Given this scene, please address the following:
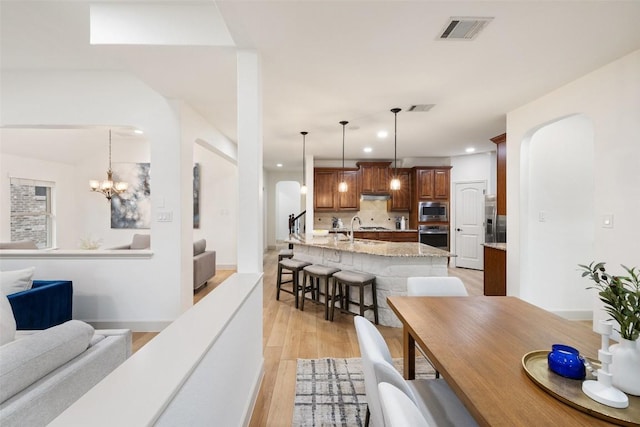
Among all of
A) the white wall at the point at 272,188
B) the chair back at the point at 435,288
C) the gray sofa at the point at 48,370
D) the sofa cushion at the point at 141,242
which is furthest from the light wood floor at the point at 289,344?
the white wall at the point at 272,188

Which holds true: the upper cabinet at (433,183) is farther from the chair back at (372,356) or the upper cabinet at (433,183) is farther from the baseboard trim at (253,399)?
the chair back at (372,356)

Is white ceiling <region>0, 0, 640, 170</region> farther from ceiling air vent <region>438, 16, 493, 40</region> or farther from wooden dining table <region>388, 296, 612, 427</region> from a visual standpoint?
wooden dining table <region>388, 296, 612, 427</region>

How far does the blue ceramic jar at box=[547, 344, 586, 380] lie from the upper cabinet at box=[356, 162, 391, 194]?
20.4ft

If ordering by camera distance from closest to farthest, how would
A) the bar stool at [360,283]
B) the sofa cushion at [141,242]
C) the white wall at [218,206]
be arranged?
the bar stool at [360,283]
the sofa cushion at [141,242]
the white wall at [218,206]

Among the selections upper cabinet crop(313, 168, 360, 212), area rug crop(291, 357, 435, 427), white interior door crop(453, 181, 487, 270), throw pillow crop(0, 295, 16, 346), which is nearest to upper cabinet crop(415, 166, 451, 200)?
white interior door crop(453, 181, 487, 270)

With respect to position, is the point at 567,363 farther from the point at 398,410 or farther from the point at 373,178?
the point at 373,178

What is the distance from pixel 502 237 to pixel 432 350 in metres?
4.73

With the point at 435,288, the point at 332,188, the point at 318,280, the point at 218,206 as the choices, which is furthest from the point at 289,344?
the point at 332,188

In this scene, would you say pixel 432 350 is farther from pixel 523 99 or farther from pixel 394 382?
pixel 523 99

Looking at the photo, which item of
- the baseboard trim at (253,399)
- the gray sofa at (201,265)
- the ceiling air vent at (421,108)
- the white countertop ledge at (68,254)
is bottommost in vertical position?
the baseboard trim at (253,399)

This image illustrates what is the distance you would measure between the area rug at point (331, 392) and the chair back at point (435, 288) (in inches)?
29.5

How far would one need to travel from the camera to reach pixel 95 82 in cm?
329

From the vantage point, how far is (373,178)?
284 inches

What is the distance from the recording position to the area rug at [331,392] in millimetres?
1893
